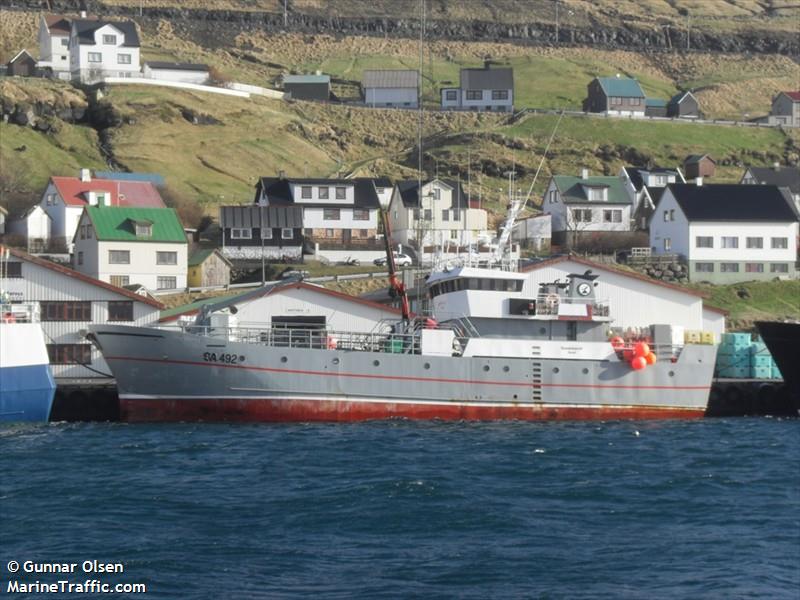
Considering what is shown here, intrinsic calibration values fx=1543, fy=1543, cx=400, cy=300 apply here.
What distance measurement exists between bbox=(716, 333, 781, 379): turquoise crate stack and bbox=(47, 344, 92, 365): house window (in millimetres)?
23872

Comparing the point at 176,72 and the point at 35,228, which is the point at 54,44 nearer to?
the point at 176,72

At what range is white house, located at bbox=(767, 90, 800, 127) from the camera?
126m

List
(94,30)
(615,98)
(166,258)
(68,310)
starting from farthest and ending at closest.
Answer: (615,98)
(94,30)
(166,258)
(68,310)

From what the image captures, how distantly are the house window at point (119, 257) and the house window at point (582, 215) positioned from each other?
31433mm

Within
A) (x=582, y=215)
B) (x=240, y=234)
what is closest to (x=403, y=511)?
(x=240, y=234)

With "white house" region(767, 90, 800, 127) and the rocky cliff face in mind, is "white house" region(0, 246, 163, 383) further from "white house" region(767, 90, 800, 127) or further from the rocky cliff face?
the rocky cliff face

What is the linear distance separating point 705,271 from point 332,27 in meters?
82.4

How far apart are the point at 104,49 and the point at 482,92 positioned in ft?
101

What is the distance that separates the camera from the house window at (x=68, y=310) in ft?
183

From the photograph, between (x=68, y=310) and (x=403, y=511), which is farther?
(x=68, y=310)

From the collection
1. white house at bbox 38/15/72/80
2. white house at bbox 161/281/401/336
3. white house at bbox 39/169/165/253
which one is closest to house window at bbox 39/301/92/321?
white house at bbox 161/281/401/336

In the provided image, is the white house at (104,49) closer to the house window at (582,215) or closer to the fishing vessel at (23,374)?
the house window at (582,215)

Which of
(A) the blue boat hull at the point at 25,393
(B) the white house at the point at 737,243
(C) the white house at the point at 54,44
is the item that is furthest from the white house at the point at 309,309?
(C) the white house at the point at 54,44

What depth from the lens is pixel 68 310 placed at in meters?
56.0
